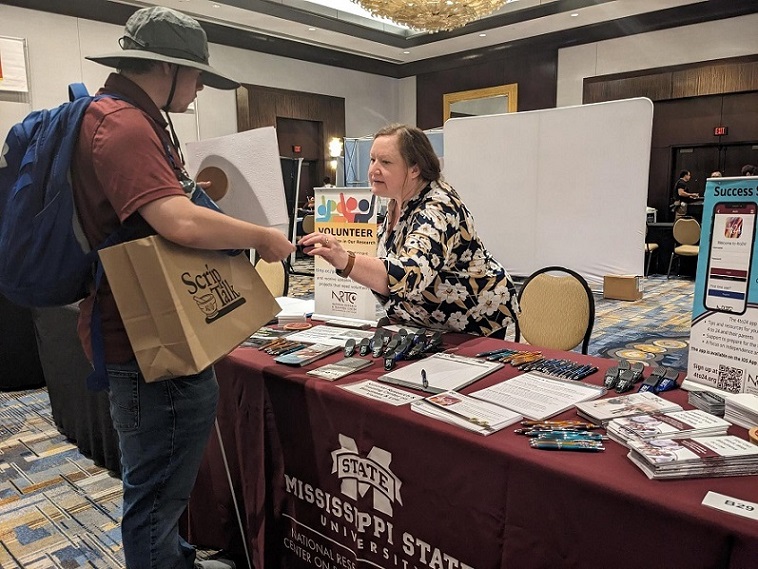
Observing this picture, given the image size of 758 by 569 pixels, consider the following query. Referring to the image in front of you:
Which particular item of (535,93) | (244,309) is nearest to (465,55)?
(535,93)

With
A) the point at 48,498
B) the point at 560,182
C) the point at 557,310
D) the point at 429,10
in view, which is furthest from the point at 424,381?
the point at 429,10

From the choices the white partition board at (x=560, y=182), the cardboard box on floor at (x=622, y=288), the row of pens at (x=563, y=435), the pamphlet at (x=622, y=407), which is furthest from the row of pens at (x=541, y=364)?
the cardboard box on floor at (x=622, y=288)

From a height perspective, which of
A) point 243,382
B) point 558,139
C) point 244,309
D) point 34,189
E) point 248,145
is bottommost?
point 243,382

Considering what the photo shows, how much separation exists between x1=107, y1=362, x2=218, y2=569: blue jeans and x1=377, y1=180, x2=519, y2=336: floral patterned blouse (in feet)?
2.26

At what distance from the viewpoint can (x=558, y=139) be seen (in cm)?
472

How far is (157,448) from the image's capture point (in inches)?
48.5

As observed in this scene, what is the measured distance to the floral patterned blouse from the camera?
174 centimetres

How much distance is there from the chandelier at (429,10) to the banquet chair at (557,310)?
4.59 metres

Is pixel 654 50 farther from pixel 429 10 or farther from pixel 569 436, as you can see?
pixel 569 436

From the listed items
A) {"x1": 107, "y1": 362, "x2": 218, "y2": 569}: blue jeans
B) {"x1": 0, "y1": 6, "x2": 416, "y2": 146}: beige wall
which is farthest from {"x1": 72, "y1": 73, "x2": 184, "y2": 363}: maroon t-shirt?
{"x1": 0, "y1": 6, "x2": 416, "y2": 146}: beige wall

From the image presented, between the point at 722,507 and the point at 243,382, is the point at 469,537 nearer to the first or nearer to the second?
the point at 722,507

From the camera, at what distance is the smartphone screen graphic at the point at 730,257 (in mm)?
1211

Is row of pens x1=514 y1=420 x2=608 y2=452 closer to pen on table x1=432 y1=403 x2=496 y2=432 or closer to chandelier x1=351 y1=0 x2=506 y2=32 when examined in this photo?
pen on table x1=432 y1=403 x2=496 y2=432

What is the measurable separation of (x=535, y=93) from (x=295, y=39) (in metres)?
4.18
